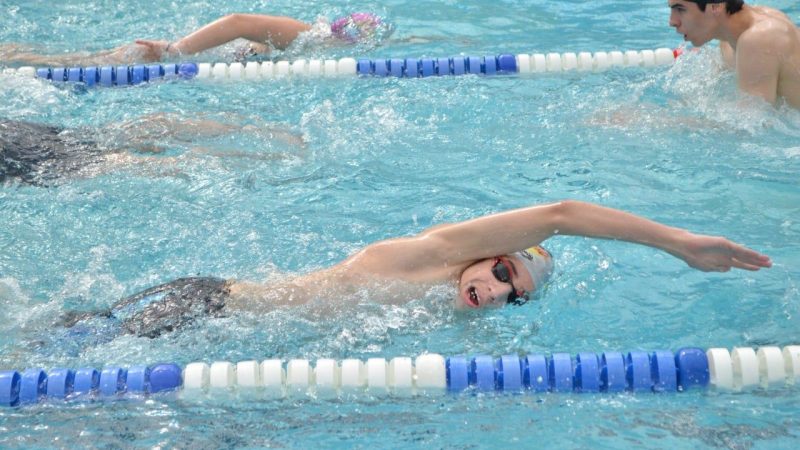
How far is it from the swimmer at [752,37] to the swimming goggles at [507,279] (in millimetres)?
1950

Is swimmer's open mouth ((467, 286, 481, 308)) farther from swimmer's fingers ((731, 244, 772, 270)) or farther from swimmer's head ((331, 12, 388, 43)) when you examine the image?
swimmer's head ((331, 12, 388, 43))

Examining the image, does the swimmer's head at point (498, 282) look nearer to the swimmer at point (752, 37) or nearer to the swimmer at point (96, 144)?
the swimmer at point (96, 144)

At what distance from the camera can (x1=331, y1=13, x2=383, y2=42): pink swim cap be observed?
6422 millimetres

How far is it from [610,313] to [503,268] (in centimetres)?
47

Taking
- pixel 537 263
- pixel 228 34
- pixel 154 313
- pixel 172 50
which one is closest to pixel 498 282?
pixel 537 263

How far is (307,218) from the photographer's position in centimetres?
438

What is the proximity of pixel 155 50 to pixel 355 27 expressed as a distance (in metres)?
Result: 1.24

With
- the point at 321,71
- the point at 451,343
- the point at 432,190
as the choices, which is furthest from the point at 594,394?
the point at 321,71

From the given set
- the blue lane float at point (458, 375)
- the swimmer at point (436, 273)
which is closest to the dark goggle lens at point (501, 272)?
the swimmer at point (436, 273)

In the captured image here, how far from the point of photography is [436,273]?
11.6 ft

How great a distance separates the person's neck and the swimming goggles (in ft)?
6.66

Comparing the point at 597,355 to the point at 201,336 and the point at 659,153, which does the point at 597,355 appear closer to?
the point at 201,336

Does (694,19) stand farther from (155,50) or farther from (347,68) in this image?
(155,50)

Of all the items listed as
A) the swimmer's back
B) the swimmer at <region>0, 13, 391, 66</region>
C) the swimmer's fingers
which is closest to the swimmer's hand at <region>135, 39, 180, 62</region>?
the swimmer at <region>0, 13, 391, 66</region>
